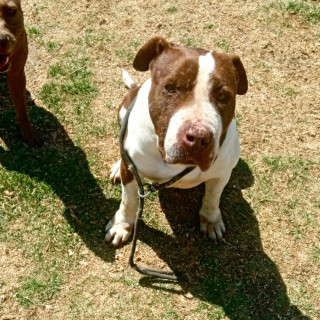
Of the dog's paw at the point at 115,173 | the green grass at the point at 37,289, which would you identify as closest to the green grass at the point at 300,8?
the dog's paw at the point at 115,173

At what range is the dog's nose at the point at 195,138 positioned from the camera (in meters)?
3.17

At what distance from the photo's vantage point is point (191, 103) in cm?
330

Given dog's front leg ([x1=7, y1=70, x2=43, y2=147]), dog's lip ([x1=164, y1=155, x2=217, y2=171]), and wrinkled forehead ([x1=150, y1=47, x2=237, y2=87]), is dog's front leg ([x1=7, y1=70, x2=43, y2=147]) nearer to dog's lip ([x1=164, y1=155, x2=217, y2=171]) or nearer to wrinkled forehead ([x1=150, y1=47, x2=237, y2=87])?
wrinkled forehead ([x1=150, y1=47, x2=237, y2=87])

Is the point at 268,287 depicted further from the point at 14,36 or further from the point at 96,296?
the point at 14,36

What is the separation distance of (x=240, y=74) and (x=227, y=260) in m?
1.89

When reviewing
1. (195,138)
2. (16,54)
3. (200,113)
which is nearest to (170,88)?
(200,113)

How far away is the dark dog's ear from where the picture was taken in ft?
12.1

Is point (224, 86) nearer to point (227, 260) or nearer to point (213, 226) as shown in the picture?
point (213, 226)

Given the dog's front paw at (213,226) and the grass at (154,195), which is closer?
the grass at (154,195)

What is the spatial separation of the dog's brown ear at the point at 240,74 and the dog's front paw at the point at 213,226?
1.37 metres

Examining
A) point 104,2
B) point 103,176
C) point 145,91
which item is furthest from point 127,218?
point 104,2

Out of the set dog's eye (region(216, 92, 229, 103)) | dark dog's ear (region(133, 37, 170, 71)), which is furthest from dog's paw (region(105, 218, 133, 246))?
dog's eye (region(216, 92, 229, 103))

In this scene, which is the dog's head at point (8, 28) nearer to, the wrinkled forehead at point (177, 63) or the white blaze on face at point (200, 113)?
the wrinkled forehead at point (177, 63)

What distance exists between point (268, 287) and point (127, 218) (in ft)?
4.74
